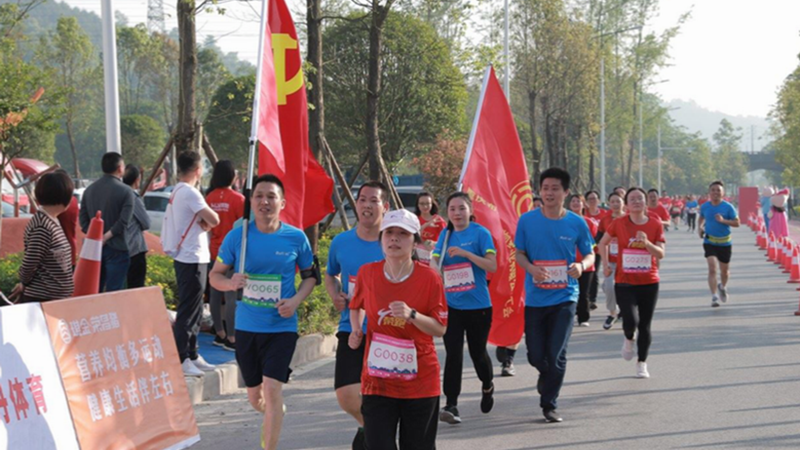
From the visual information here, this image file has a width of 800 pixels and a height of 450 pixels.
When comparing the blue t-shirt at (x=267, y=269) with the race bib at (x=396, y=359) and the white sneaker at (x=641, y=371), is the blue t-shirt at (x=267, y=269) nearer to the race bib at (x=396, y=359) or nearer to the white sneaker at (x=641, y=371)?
the race bib at (x=396, y=359)

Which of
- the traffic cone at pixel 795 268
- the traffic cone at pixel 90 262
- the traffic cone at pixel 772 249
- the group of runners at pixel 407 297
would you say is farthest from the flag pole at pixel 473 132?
the traffic cone at pixel 772 249

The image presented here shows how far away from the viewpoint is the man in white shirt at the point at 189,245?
9.00 m

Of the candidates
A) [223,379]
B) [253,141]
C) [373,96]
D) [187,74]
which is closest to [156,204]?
[373,96]

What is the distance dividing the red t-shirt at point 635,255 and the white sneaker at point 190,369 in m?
4.03

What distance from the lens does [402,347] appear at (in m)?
5.26

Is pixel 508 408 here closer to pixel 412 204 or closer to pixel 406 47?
pixel 406 47

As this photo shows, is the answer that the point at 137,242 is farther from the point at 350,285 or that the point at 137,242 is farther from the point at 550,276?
the point at 550,276

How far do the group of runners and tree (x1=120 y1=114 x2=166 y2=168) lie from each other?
170 feet

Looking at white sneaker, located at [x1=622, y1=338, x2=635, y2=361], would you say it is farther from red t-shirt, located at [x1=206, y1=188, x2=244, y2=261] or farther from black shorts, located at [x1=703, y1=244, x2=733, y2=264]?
black shorts, located at [x1=703, y1=244, x2=733, y2=264]

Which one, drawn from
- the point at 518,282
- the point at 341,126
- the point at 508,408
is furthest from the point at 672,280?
the point at 341,126

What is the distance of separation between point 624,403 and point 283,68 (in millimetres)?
3922

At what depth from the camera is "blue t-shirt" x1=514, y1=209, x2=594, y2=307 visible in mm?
8125

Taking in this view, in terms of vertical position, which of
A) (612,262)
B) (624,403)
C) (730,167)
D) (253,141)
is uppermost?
(730,167)

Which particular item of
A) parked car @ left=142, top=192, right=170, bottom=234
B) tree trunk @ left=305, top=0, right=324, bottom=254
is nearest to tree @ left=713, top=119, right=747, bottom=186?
parked car @ left=142, top=192, right=170, bottom=234
